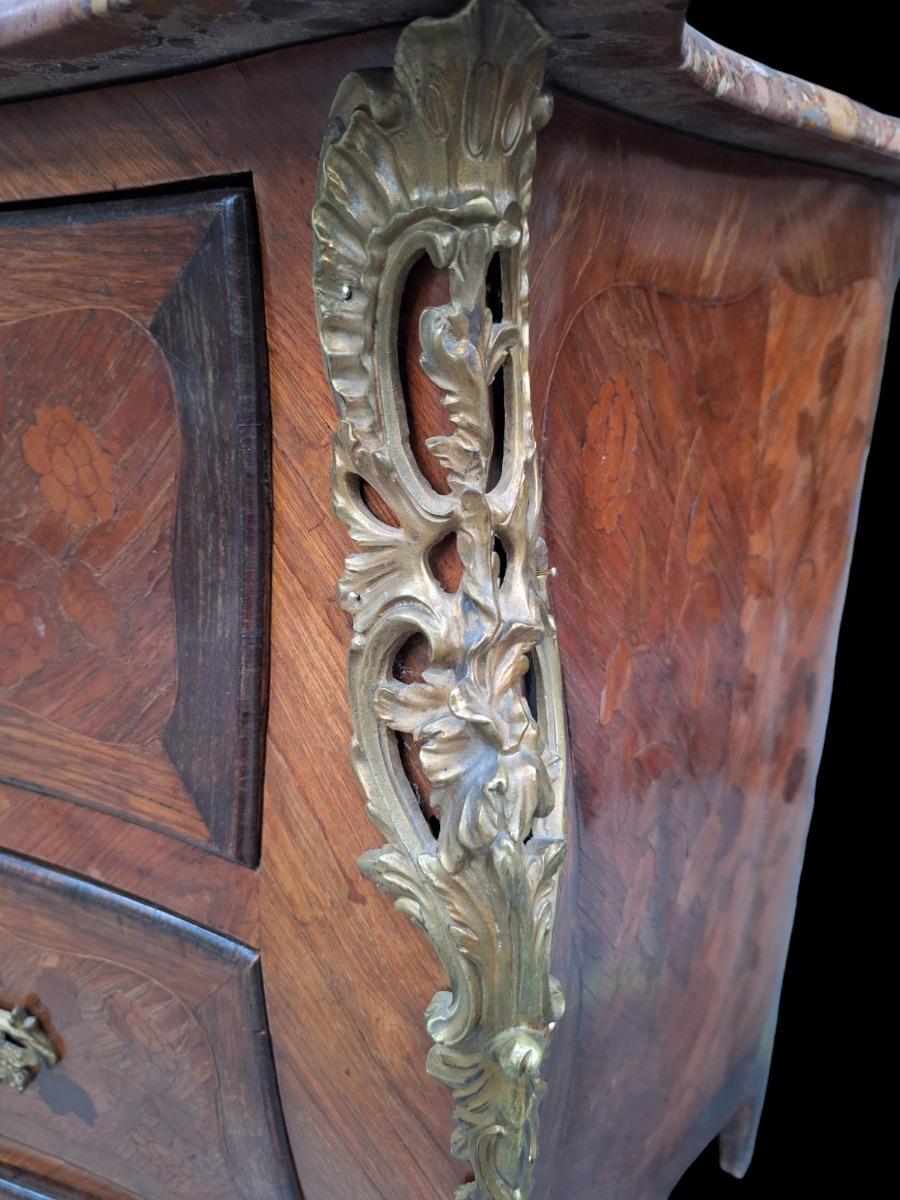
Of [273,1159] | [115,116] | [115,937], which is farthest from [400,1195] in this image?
[115,116]

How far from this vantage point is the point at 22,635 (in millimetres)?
752

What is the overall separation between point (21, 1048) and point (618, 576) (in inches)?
20.4

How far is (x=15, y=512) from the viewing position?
2.36ft

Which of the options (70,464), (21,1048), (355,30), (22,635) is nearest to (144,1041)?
(21,1048)

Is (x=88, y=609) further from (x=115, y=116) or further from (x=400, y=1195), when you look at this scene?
(x=400, y=1195)

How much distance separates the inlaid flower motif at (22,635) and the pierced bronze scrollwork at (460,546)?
0.79 ft

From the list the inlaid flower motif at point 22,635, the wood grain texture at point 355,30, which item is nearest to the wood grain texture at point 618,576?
the wood grain texture at point 355,30

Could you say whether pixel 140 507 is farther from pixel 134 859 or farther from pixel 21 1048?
pixel 21 1048

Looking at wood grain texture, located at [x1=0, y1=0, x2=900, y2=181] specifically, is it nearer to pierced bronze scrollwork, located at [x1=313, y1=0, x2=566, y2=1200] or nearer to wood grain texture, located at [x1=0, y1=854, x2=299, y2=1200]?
pierced bronze scrollwork, located at [x1=313, y1=0, x2=566, y2=1200]

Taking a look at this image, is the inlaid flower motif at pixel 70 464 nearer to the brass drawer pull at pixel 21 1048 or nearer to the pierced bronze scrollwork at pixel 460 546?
the pierced bronze scrollwork at pixel 460 546

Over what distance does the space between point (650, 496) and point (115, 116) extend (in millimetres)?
383

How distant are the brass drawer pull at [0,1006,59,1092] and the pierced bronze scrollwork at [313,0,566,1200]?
355mm

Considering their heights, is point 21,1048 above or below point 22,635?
below

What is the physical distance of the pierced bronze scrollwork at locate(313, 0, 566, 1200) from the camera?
1.68ft
